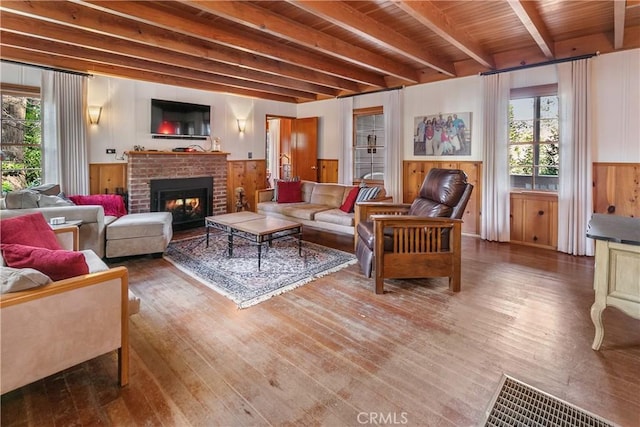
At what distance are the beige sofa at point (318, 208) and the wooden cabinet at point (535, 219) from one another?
1.88 metres

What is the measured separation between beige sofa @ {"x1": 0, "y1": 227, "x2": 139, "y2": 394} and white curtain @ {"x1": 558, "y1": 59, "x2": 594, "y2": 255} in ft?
16.0

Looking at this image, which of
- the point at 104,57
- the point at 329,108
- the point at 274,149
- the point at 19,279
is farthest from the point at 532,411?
the point at 274,149

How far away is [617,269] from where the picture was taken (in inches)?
77.6

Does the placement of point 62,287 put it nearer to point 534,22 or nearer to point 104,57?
point 104,57

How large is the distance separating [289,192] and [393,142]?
2.01 m

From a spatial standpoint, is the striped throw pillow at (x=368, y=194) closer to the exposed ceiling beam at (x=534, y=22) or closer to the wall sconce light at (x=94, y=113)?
the exposed ceiling beam at (x=534, y=22)

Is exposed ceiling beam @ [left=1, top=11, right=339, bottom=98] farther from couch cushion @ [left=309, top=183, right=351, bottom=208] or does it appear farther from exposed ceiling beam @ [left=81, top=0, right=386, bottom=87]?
couch cushion @ [left=309, top=183, right=351, bottom=208]

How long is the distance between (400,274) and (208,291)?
1740 millimetres

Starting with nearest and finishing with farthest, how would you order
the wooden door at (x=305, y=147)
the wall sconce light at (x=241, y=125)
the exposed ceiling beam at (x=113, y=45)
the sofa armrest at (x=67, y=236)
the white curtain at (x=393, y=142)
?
the sofa armrest at (x=67, y=236), the exposed ceiling beam at (x=113, y=45), the white curtain at (x=393, y=142), the wall sconce light at (x=241, y=125), the wooden door at (x=305, y=147)

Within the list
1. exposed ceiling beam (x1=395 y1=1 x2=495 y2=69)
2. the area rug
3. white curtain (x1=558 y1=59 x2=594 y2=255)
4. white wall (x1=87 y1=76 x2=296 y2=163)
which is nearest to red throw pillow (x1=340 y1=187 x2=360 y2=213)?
the area rug

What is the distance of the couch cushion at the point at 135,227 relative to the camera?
3.83 meters

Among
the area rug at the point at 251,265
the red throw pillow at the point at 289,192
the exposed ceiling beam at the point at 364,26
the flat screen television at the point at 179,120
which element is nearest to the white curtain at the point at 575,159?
the exposed ceiling beam at the point at 364,26

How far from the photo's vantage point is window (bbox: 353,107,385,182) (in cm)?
640

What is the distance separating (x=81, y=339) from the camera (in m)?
1.66
